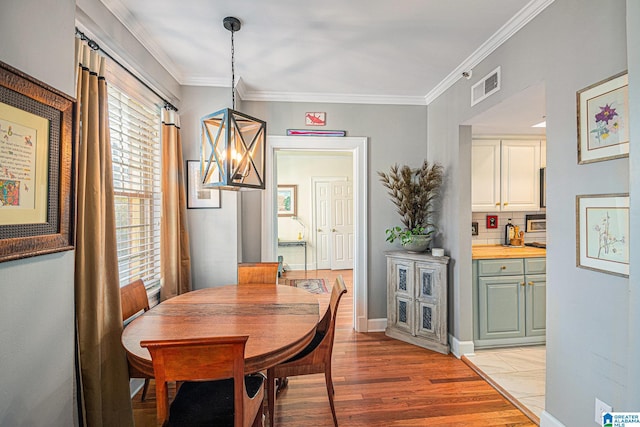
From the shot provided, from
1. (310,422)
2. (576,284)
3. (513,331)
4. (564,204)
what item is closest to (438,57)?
(564,204)

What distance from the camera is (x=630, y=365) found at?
3.77ft

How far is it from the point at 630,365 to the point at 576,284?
0.59m

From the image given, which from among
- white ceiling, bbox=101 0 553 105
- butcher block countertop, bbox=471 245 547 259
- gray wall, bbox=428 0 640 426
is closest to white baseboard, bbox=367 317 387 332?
butcher block countertop, bbox=471 245 547 259

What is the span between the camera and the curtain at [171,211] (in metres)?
2.55

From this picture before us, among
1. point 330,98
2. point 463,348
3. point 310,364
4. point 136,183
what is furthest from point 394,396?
point 330,98

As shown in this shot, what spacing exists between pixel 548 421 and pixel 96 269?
9.08ft

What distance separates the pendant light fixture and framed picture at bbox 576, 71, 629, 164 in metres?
1.75

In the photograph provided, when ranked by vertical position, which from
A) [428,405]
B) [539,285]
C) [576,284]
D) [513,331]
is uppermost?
[576,284]

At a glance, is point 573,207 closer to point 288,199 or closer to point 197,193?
point 197,193

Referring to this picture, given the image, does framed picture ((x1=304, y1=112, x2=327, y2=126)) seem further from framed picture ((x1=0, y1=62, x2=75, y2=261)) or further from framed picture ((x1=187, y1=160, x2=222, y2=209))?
framed picture ((x1=0, y1=62, x2=75, y2=261))

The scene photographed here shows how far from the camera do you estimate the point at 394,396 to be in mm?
2234

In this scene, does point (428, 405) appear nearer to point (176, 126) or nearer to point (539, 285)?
point (539, 285)

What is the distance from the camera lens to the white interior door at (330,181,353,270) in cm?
662

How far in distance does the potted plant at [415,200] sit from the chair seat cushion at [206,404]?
2.16 m
